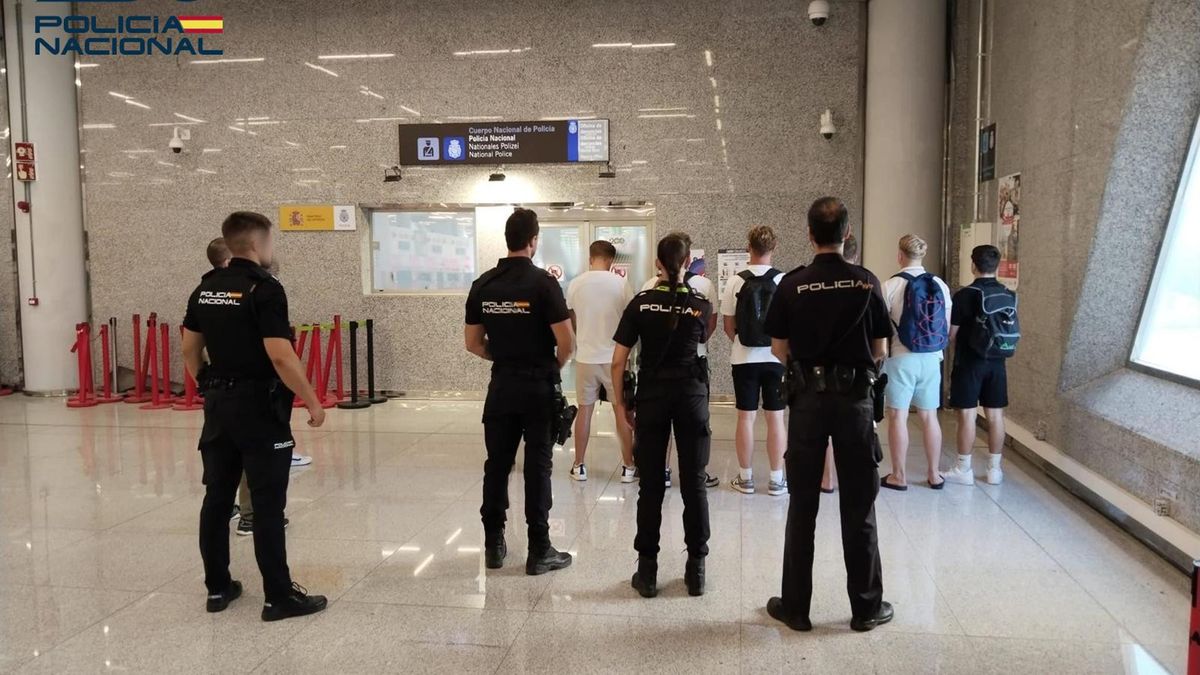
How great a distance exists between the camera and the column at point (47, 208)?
28.9ft

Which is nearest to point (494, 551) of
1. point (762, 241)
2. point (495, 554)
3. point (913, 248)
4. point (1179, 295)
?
point (495, 554)

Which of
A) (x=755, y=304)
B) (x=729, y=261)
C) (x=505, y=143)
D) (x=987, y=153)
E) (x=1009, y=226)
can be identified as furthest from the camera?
(x=505, y=143)

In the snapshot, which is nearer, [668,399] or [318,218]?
[668,399]

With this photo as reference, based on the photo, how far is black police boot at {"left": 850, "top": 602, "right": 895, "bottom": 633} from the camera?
3.10 meters

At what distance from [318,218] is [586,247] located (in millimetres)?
3088

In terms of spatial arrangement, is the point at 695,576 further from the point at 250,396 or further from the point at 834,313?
the point at 250,396

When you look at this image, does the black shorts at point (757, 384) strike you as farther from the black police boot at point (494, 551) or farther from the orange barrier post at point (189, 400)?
the orange barrier post at point (189, 400)

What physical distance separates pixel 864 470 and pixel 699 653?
951 mm

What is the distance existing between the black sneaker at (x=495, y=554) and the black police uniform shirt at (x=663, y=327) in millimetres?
1190

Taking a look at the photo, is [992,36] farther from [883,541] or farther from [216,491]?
[216,491]

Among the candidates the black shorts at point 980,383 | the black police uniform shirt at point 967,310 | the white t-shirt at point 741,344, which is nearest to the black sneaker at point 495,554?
the white t-shirt at point 741,344

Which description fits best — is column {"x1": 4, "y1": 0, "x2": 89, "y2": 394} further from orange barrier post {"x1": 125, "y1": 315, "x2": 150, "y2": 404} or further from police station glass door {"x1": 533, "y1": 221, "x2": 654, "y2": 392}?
police station glass door {"x1": 533, "y1": 221, "x2": 654, "y2": 392}

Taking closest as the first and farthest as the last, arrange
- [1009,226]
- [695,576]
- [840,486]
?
[840,486], [695,576], [1009,226]

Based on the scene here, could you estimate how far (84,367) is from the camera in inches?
340
